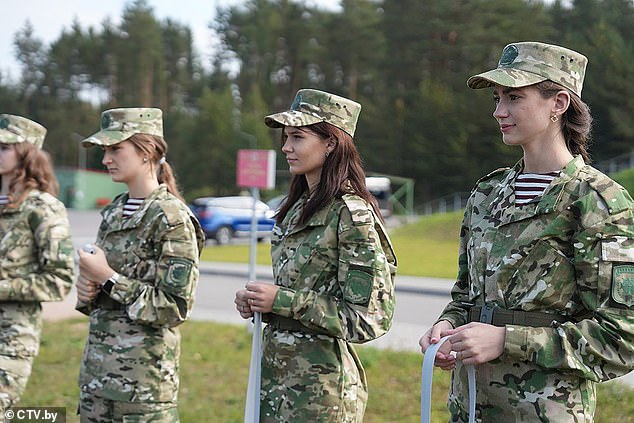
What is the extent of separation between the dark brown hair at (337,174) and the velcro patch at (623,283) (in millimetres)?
1015

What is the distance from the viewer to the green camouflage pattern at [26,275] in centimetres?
369

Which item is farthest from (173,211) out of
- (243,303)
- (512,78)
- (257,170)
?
(257,170)

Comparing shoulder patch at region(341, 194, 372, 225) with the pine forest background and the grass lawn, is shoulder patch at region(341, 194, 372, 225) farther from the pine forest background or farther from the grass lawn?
the pine forest background

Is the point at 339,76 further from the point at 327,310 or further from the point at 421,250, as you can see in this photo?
the point at 327,310

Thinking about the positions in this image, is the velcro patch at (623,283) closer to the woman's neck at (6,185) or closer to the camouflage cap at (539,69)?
the camouflage cap at (539,69)

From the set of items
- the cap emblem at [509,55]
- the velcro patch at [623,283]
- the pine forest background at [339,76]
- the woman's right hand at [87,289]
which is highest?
the pine forest background at [339,76]

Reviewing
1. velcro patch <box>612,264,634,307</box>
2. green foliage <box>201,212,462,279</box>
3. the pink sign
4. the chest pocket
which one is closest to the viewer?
velcro patch <box>612,264,634,307</box>

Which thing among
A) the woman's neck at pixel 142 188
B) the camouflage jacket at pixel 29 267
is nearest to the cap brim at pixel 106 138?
the woman's neck at pixel 142 188

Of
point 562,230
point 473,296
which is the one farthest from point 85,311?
point 562,230

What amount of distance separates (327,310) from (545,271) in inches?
31.7

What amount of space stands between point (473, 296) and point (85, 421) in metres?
1.79

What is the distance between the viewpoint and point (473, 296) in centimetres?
226

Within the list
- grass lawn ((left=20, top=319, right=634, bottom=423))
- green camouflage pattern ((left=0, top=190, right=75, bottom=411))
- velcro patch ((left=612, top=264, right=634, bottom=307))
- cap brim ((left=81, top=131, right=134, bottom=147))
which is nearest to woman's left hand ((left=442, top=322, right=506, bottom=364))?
velcro patch ((left=612, top=264, right=634, bottom=307))

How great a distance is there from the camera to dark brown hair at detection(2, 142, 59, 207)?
12.8ft
